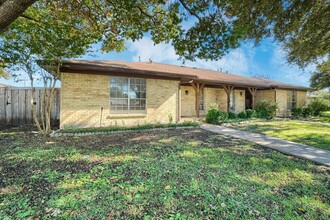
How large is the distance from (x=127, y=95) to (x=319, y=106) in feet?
60.6

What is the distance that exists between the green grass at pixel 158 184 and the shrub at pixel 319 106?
632 inches

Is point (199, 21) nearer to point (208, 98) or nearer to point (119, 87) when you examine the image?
point (119, 87)

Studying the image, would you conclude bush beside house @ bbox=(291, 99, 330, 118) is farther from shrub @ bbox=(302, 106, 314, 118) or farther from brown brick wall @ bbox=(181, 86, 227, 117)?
brown brick wall @ bbox=(181, 86, 227, 117)

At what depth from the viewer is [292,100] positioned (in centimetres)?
1733

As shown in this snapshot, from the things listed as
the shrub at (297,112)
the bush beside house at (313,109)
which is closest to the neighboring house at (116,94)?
the shrub at (297,112)

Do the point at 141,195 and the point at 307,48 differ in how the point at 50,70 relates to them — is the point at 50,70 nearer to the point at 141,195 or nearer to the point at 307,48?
the point at 141,195

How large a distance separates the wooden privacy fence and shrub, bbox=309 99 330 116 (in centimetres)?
2268

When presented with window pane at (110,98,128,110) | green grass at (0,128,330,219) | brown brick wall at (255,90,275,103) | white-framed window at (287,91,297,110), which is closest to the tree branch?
green grass at (0,128,330,219)

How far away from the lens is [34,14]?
6.02 meters

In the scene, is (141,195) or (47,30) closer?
(141,195)

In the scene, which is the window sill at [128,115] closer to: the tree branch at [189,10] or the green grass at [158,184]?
the green grass at [158,184]

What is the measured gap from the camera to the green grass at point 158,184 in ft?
7.59

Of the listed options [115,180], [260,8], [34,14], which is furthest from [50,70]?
[260,8]

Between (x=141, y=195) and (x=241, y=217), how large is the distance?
1470 millimetres
